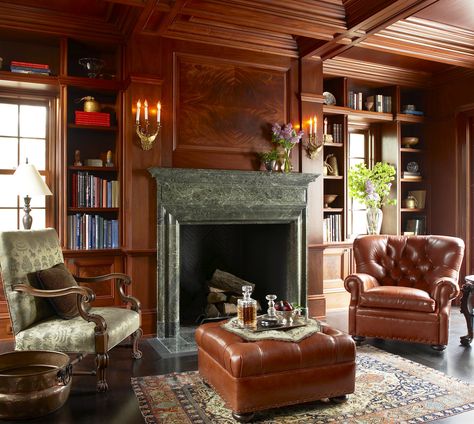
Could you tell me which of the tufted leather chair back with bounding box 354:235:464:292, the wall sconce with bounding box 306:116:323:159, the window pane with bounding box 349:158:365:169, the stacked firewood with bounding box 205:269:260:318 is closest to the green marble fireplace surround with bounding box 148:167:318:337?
the wall sconce with bounding box 306:116:323:159

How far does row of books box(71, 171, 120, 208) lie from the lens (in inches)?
182

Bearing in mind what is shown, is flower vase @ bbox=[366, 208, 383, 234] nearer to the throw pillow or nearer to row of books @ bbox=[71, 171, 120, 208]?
Answer: row of books @ bbox=[71, 171, 120, 208]

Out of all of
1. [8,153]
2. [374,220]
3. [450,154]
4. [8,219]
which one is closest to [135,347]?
[8,219]

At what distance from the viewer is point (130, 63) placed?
4.45 meters

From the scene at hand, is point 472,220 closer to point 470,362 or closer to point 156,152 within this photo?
point 470,362

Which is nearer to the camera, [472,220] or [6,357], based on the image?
[6,357]

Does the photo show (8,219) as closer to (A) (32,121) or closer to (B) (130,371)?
(A) (32,121)

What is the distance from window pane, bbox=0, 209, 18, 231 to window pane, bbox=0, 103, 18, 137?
29.9 inches

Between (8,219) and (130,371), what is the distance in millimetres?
2129

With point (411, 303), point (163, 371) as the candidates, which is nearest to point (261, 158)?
point (411, 303)

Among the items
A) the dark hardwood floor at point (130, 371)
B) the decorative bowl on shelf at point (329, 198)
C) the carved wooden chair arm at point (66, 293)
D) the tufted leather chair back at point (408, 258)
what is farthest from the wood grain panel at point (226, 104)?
the dark hardwood floor at point (130, 371)

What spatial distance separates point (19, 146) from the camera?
472 cm

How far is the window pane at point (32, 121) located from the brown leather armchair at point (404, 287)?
337 cm

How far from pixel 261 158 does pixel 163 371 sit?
235cm
